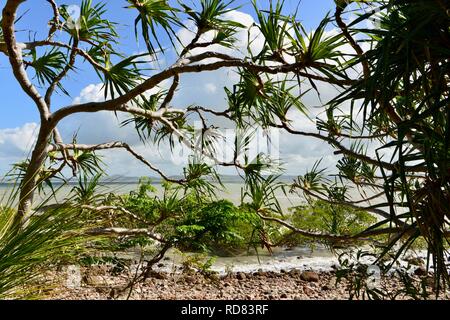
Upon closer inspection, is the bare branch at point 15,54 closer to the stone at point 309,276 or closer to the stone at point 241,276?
the stone at point 241,276

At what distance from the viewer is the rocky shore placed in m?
4.30

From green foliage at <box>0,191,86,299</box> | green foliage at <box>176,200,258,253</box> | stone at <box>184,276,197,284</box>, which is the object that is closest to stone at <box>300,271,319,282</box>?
stone at <box>184,276,197,284</box>

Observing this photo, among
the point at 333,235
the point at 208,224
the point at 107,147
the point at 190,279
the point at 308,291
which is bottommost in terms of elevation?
the point at 308,291

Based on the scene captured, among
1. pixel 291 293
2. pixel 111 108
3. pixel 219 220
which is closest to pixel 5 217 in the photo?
pixel 111 108

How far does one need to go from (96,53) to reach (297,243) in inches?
198

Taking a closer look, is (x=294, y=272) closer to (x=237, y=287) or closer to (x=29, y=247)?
(x=237, y=287)

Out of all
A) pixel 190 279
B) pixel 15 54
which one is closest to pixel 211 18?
pixel 15 54

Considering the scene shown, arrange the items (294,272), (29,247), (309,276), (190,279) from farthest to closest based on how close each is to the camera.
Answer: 1. (294,272)
2. (309,276)
3. (190,279)
4. (29,247)

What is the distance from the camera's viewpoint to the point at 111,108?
6.76 ft

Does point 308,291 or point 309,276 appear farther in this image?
point 309,276

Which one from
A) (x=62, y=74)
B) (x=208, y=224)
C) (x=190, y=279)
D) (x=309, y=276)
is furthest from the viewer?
(x=309, y=276)

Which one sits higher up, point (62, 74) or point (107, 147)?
point (62, 74)

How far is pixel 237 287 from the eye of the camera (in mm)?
4848
